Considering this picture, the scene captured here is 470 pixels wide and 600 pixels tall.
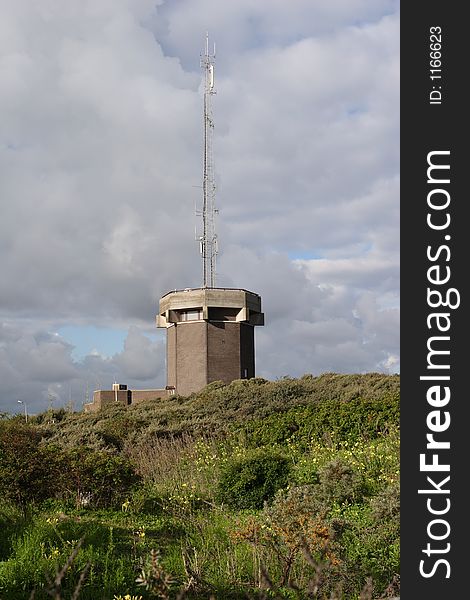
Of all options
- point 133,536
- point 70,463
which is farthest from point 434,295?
point 70,463

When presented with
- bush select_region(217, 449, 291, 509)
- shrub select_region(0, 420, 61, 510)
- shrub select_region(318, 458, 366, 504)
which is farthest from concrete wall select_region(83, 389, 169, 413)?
shrub select_region(318, 458, 366, 504)

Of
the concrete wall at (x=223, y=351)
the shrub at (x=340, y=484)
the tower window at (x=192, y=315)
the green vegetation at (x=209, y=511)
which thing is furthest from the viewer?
the tower window at (x=192, y=315)

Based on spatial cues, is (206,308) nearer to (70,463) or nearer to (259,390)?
(259,390)

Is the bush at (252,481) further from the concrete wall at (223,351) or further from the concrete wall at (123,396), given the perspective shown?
the concrete wall at (123,396)

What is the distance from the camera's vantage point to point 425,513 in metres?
4.01

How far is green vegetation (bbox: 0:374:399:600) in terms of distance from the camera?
6.24 m

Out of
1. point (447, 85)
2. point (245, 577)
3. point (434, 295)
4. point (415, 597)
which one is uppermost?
point (447, 85)

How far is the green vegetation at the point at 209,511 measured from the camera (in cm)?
624

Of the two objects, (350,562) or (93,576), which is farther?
(350,562)

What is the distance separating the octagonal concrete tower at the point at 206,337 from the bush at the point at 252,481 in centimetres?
2551

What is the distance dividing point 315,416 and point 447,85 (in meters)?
11.8

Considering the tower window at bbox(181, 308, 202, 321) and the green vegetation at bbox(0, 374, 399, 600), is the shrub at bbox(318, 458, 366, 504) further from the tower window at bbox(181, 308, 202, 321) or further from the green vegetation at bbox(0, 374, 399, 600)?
the tower window at bbox(181, 308, 202, 321)

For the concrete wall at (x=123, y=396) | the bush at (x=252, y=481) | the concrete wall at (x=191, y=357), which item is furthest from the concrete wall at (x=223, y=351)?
the bush at (x=252, y=481)

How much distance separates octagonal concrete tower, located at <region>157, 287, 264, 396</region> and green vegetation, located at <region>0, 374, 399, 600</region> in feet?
63.7
